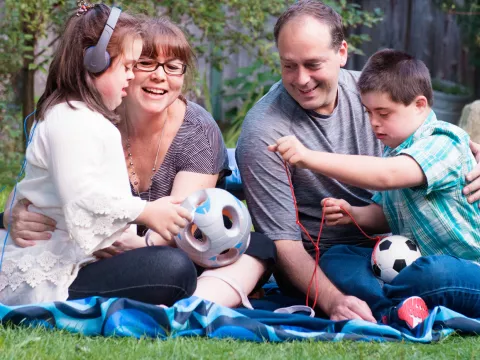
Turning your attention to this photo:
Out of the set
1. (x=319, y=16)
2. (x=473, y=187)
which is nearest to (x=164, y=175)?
(x=319, y=16)

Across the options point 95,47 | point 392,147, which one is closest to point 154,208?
point 95,47

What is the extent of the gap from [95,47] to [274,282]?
188cm

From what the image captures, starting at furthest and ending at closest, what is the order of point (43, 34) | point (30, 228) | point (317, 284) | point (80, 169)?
point (43, 34) → point (317, 284) → point (30, 228) → point (80, 169)

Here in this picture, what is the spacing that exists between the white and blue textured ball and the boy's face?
0.75 m

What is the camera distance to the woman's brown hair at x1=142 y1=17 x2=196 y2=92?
405 cm

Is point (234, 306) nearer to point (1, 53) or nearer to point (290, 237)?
point (290, 237)

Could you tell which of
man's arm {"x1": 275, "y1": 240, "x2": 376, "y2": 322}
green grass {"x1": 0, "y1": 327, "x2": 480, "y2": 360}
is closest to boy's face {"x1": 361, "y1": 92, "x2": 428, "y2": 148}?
man's arm {"x1": 275, "y1": 240, "x2": 376, "y2": 322}

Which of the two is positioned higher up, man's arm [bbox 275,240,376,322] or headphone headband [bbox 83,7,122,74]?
headphone headband [bbox 83,7,122,74]

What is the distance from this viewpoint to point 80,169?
11.2ft

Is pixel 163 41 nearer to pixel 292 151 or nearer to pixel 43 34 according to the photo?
pixel 292 151

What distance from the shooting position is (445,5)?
10.7 m

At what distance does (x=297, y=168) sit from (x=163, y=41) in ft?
3.03

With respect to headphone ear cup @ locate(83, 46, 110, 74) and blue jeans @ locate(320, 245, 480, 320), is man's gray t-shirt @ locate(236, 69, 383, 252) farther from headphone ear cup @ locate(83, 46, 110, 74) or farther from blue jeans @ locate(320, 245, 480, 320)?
headphone ear cup @ locate(83, 46, 110, 74)

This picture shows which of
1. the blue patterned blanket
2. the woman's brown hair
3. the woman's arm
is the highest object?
the woman's brown hair
